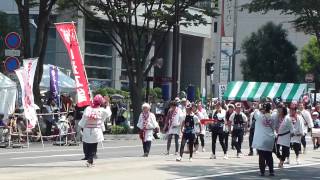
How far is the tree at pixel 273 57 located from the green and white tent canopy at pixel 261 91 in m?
17.7

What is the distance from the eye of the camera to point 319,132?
1014 inches

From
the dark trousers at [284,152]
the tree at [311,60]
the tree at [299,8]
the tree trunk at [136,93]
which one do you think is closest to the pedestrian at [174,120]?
the dark trousers at [284,152]

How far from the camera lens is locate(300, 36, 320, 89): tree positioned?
231 feet

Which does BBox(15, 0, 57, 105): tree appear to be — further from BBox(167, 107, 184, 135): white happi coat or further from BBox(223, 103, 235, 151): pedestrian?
BBox(223, 103, 235, 151): pedestrian

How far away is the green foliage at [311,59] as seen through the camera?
232 feet

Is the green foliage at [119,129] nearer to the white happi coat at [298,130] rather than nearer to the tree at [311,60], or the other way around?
the white happi coat at [298,130]

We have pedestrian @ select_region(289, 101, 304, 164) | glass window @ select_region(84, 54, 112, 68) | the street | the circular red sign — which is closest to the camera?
the street

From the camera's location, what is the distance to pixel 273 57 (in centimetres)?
6147

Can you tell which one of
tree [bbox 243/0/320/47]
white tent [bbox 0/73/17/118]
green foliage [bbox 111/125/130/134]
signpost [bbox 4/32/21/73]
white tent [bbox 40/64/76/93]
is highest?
tree [bbox 243/0/320/47]

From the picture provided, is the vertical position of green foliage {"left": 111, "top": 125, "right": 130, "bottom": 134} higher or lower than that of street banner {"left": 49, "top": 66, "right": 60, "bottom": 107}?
lower

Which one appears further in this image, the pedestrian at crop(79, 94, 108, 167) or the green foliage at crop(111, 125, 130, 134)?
the green foliage at crop(111, 125, 130, 134)

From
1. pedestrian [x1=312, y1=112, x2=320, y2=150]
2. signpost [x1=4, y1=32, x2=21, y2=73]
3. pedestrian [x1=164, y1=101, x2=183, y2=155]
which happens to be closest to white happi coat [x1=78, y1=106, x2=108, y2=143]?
pedestrian [x1=164, y1=101, x2=183, y2=155]

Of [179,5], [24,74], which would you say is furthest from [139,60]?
[24,74]

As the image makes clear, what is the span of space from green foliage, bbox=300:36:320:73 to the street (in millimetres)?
48491
